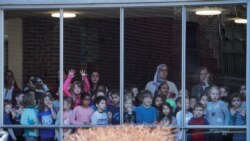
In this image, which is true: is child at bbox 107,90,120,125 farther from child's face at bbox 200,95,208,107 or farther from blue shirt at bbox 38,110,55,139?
child's face at bbox 200,95,208,107

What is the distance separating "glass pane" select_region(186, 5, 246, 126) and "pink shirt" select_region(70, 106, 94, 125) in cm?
203

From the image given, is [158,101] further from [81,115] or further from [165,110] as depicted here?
[81,115]

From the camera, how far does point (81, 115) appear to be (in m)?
14.7

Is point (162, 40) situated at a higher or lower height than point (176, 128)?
higher

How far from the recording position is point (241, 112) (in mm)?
14180

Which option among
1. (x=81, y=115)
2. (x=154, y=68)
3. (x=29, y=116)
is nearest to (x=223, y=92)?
(x=154, y=68)

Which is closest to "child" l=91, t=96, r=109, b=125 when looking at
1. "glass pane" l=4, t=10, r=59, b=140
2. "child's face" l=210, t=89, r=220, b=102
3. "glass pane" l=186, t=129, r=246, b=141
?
"glass pane" l=4, t=10, r=59, b=140

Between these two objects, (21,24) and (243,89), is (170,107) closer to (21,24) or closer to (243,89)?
(243,89)

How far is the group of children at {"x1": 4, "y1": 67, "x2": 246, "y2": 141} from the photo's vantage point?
46.6ft

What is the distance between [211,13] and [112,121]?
2.97 m

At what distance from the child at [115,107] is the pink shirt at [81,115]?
42 cm

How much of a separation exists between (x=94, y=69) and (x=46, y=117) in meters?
1.45

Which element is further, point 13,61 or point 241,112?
point 13,61

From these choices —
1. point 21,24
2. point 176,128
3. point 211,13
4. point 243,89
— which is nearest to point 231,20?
point 211,13
